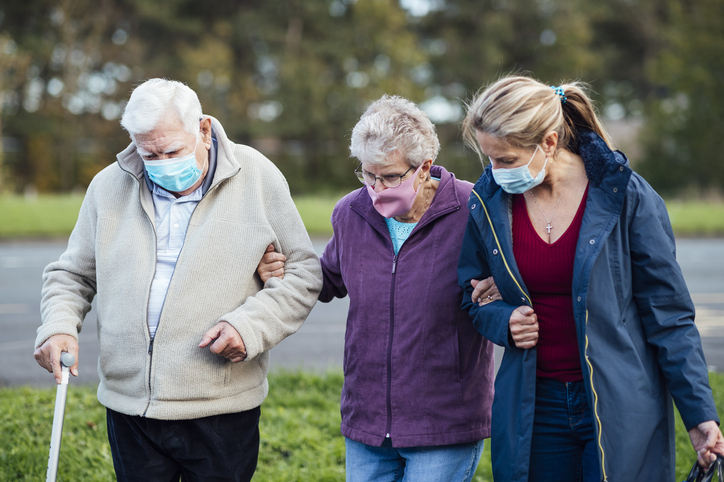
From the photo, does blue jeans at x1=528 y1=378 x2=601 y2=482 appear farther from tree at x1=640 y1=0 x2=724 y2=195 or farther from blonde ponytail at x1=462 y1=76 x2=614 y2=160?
tree at x1=640 y1=0 x2=724 y2=195

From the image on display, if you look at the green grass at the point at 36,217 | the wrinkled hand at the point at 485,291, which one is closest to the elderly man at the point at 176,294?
the wrinkled hand at the point at 485,291

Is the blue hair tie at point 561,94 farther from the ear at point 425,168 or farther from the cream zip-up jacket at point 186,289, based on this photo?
the cream zip-up jacket at point 186,289

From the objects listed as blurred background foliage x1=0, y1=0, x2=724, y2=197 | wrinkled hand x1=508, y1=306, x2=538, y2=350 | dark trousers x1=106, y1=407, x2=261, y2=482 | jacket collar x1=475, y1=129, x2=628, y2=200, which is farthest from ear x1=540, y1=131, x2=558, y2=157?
blurred background foliage x1=0, y1=0, x2=724, y2=197

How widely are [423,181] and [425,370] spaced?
69 centimetres

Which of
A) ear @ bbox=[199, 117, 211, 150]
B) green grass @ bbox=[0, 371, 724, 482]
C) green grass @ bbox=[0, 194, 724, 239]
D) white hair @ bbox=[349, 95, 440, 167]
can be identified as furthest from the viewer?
green grass @ bbox=[0, 194, 724, 239]

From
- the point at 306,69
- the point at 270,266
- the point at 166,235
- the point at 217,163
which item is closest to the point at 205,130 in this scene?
the point at 217,163

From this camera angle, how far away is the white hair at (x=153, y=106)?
2527 mm

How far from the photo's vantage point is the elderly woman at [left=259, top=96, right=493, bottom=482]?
2602 millimetres

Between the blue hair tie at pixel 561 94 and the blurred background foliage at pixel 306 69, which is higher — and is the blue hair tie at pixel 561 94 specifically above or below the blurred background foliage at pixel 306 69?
below

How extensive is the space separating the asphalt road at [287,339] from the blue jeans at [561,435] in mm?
3757

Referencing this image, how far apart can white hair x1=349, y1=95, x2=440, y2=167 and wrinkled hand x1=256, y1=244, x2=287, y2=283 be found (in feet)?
1.56

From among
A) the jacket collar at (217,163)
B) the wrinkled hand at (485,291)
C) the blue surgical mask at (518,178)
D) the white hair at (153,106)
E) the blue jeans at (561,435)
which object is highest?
the white hair at (153,106)

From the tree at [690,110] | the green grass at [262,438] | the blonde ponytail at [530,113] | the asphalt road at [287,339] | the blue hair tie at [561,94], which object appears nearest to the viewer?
the blonde ponytail at [530,113]

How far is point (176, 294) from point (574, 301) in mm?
1333
